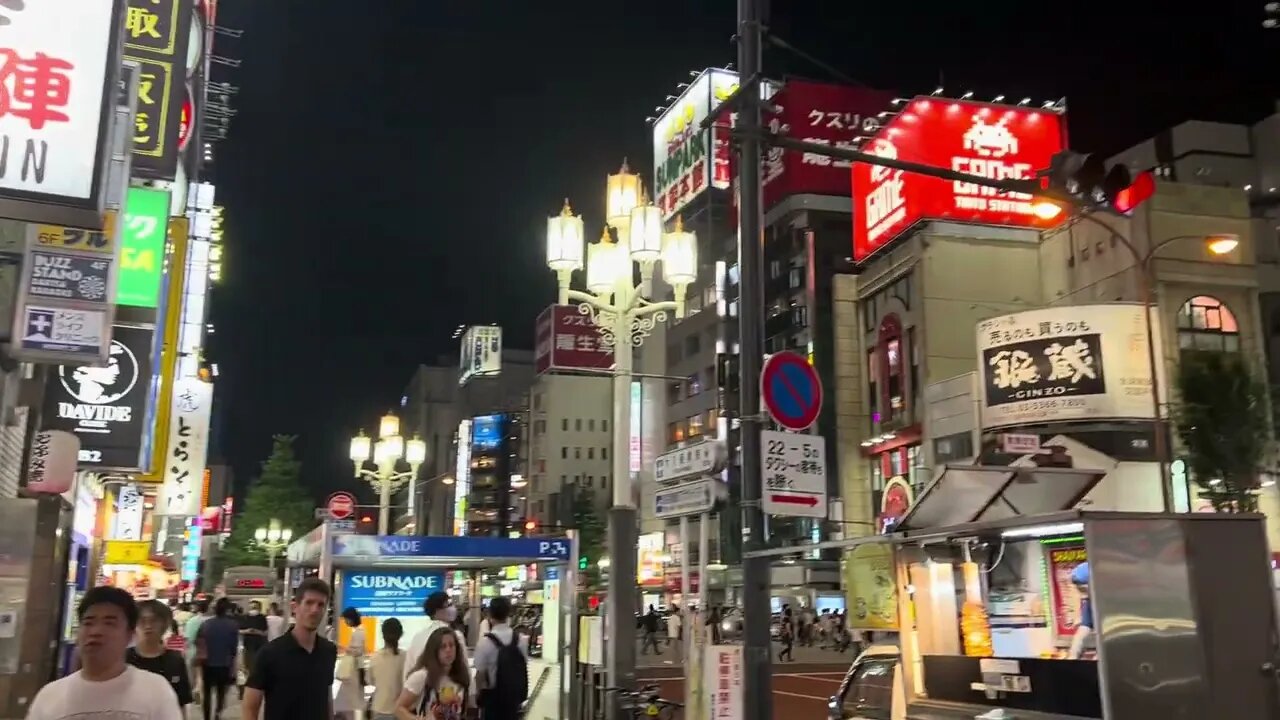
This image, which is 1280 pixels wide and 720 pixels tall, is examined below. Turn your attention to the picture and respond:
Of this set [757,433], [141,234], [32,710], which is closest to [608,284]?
[757,433]

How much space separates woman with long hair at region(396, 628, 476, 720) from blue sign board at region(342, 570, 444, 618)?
9.17 m

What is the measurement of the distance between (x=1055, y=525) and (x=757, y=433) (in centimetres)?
270

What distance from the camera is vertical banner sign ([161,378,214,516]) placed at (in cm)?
2888

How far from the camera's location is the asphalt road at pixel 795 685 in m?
19.5

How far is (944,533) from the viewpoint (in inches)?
283

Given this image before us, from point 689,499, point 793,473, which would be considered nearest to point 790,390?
point 793,473

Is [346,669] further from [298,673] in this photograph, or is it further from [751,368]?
[751,368]

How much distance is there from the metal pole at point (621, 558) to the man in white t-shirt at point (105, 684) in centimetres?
884

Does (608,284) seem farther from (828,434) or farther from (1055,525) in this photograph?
(828,434)

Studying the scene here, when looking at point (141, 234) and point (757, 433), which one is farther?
point (141, 234)

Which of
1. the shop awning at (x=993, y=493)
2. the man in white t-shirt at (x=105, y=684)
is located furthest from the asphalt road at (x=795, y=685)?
the man in white t-shirt at (x=105, y=684)

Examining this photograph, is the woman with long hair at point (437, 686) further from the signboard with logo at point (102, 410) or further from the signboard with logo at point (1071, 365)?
the signboard with logo at point (1071, 365)

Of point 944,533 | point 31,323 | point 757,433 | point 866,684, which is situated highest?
point 31,323

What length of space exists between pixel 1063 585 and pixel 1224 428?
16207 millimetres
